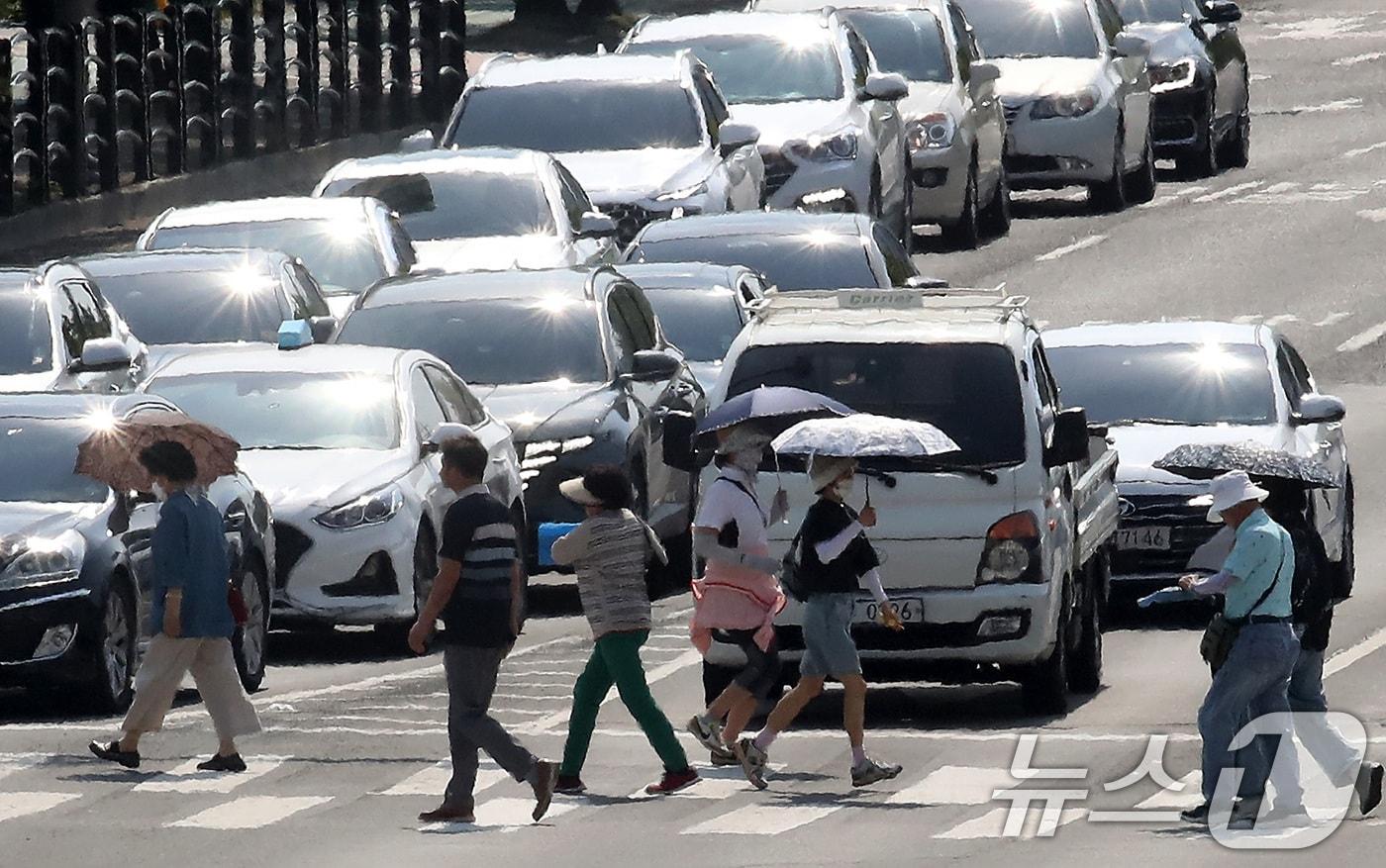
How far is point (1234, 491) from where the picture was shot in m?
13.3

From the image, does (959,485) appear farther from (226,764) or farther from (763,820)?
(226,764)

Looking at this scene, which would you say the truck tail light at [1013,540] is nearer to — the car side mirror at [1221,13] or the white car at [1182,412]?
the white car at [1182,412]

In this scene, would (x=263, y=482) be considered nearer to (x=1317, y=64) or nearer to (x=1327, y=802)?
(x=1327, y=802)

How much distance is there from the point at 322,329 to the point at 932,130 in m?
11.7

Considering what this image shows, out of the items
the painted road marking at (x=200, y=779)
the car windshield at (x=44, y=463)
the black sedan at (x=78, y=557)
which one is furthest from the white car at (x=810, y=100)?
the painted road marking at (x=200, y=779)

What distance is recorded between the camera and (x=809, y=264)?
83.7 feet

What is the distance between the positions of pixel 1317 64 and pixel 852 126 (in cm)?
2356

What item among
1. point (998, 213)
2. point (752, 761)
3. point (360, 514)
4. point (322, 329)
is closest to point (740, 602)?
point (752, 761)

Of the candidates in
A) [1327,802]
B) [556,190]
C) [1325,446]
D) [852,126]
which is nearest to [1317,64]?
[852,126]

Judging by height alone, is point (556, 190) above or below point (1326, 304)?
above

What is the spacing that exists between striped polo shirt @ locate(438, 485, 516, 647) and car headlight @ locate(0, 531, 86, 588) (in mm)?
3447

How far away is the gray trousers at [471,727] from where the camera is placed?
1345 centimetres

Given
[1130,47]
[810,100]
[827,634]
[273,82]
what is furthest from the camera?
[273,82]

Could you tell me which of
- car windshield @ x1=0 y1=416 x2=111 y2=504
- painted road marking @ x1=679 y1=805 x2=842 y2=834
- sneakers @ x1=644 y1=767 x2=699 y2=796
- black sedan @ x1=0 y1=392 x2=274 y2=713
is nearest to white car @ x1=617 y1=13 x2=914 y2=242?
black sedan @ x1=0 y1=392 x2=274 y2=713
